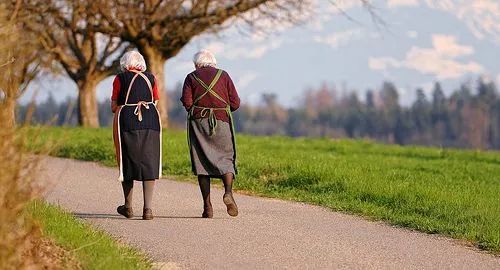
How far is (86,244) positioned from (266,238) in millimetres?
2146

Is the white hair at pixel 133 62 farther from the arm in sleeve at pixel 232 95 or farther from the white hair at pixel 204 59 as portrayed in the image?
the arm in sleeve at pixel 232 95

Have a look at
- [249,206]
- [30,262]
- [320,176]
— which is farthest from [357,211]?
[30,262]

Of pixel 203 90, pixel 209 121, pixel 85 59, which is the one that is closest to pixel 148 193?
pixel 209 121

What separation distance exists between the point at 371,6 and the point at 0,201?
22.8 meters

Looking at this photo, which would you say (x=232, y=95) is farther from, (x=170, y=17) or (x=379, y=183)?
(x=170, y=17)

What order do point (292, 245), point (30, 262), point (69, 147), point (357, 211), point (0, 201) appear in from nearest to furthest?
point (0, 201)
point (30, 262)
point (292, 245)
point (357, 211)
point (69, 147)

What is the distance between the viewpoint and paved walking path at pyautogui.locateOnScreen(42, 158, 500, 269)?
8.24 metres

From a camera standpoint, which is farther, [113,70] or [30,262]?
[113,70]

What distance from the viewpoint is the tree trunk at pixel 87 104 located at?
1475 inches

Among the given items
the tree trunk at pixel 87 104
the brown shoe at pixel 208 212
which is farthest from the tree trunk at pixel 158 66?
the brown shoe at pixel 208 212

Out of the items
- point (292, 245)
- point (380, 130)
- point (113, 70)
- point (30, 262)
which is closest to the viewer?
point (30, 262)

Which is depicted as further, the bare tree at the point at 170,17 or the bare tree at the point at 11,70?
the bare tree at the point at 170,17

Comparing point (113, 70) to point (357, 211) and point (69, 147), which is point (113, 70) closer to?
point (69, 147)

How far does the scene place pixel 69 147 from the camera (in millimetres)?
21781
